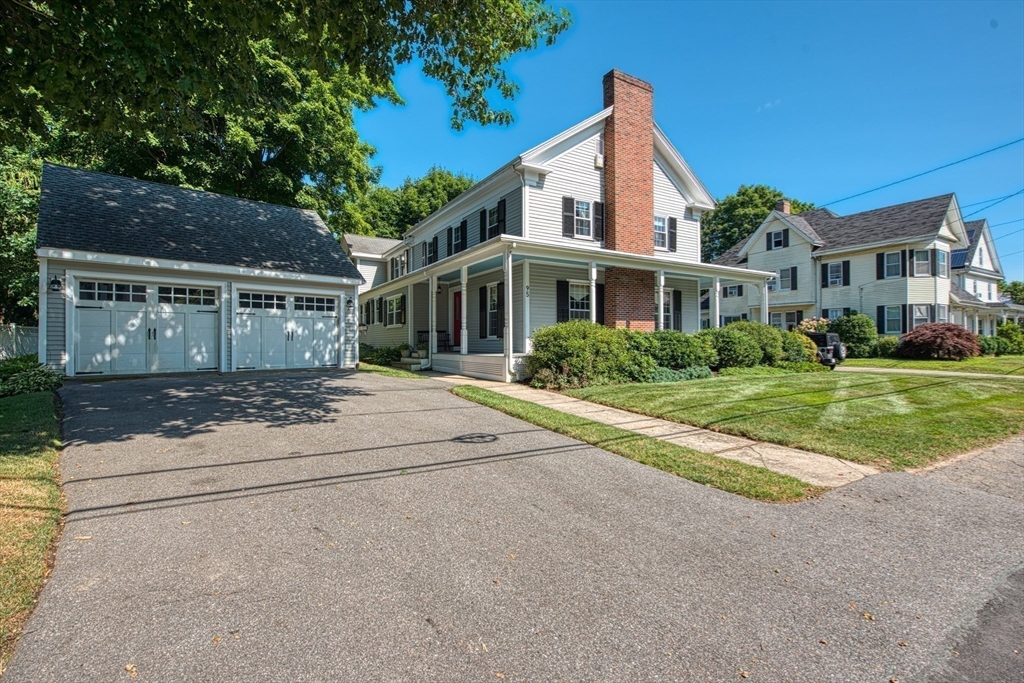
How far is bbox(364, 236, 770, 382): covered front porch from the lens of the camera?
14.0 meters

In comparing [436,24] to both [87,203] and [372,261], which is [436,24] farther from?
[372,261]

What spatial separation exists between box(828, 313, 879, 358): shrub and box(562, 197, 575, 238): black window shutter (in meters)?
17.4

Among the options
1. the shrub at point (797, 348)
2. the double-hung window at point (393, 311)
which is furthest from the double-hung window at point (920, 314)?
the double-hung window at point (393, 311)

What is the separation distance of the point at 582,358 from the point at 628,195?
8053mm

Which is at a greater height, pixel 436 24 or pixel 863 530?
pixel 436 24

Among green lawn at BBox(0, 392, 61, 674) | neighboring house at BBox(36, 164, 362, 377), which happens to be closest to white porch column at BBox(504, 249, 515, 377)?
neighboring house at BBox(36, 164, 362, 377)

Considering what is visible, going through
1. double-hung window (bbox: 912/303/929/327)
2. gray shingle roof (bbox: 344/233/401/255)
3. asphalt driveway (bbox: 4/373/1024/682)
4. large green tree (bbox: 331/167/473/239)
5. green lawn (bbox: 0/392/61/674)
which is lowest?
asphalt driveway (bbox: 4/373/1024/682)

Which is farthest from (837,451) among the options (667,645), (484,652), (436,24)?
(436,24)

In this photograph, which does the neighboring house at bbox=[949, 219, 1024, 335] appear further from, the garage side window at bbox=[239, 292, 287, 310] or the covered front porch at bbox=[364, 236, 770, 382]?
the garage side window at bbox=[239, 292, 287, 310]

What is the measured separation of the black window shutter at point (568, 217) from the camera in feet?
54.0

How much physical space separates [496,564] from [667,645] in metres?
1.23

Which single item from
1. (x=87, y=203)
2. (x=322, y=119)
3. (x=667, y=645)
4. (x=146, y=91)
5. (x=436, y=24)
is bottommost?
(x=667, y=645)

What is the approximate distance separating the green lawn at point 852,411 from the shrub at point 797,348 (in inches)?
181

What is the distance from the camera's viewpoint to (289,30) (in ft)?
24.4
